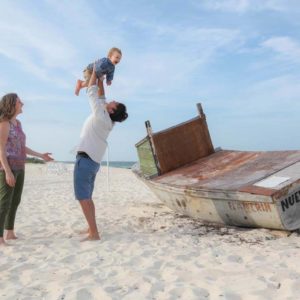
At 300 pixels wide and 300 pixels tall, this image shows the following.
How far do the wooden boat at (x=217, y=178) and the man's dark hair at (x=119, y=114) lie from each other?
164 cm

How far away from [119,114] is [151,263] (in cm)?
187

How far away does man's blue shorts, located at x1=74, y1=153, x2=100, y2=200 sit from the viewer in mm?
5090

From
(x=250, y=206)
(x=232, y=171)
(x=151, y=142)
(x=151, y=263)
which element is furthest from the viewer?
(x=151, y=142)

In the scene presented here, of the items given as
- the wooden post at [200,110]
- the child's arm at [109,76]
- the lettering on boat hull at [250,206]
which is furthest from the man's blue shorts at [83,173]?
the wooden post at [200,110]

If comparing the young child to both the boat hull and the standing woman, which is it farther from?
the boat hull

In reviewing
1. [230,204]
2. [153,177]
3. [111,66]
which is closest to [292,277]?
[230,204]

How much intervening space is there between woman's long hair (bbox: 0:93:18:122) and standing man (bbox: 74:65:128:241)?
2.89 feet

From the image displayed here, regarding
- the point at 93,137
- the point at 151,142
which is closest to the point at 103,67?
the point at 93,137

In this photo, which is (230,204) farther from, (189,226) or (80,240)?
(80,240)

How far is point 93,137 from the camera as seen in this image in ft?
16.6

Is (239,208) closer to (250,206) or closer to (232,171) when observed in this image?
(250,206)

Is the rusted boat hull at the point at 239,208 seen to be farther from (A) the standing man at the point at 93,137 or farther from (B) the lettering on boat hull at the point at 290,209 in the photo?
(A) the standing man at the point at 93,137

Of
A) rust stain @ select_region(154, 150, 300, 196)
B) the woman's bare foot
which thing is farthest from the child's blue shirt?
the woman's bare foot

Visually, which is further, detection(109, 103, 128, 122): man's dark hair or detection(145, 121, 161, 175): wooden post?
detection(145, 121, 161, 175): wooden post
